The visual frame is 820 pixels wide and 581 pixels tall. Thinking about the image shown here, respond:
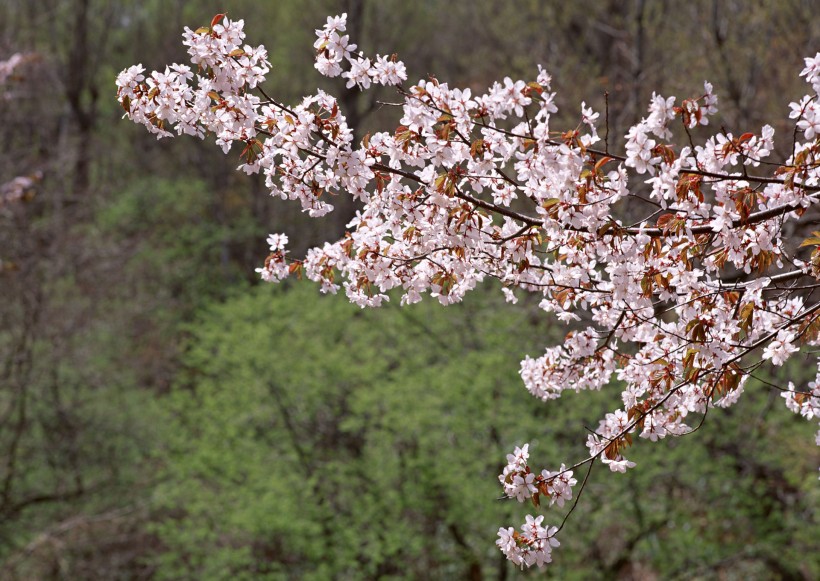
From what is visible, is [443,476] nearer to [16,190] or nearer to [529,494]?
[16,190]

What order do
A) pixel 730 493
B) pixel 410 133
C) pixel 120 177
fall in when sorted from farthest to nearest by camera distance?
pixel 120 177 < pixel 730 493 < pixel 410 133

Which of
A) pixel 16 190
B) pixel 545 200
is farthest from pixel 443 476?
pixel 545 200

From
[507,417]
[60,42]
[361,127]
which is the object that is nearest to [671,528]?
[507,417]

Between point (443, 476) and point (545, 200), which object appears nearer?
point (545, 200)

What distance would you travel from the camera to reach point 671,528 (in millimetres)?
9117

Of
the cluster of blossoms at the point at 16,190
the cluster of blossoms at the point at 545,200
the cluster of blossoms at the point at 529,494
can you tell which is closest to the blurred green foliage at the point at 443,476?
the cluster of blossoms at the point at 16,190

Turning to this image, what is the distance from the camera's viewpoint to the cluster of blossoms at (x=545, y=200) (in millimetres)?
2725

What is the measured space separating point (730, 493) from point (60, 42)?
18.8m

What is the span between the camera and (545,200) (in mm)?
2863

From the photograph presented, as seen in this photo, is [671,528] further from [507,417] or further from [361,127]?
[361,127]

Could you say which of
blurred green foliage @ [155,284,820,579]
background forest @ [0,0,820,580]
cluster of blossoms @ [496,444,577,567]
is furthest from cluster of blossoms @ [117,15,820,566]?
blurred green foliage @ [155,284,820,579]

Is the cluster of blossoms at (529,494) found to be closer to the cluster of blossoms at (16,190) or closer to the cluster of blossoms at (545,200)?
the cluster of blossoms at (545,200)

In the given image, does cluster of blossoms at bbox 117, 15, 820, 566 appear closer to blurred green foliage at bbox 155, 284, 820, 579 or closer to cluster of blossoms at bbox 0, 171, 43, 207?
blurred green foliage at bbox 155, 284, 820, 579

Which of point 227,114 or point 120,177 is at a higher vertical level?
point 120,177
